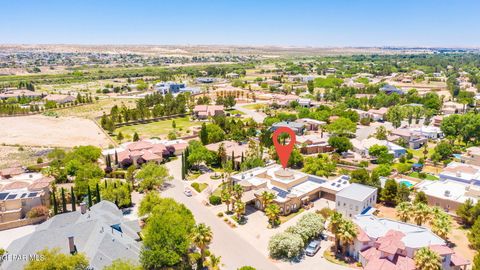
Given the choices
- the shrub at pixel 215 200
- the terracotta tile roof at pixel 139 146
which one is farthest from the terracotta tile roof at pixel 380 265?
the terracotta tile roof at pixel 139 146

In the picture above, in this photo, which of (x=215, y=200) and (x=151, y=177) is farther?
(x=151, y=177)

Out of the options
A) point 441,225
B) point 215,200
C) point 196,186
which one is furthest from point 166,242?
point 441,225

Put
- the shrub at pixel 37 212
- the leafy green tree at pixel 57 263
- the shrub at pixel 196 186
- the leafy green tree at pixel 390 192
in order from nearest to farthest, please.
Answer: the leafy green tree at pixel 57 263, the shrub at pixel 37 212, the leafy green tree at pixel 390 192, the shrub at pixel 196 186

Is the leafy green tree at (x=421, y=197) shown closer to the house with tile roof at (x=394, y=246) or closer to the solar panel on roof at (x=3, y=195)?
the house with tile roof at (x=394, y=246)

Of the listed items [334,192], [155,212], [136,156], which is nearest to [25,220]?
[155,212]

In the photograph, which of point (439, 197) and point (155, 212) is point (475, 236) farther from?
point (155, 212)

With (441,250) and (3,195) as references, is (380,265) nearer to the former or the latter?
(441,250)

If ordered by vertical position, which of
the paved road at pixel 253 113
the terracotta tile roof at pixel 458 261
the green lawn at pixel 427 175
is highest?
the paved road at pixel 253 113
